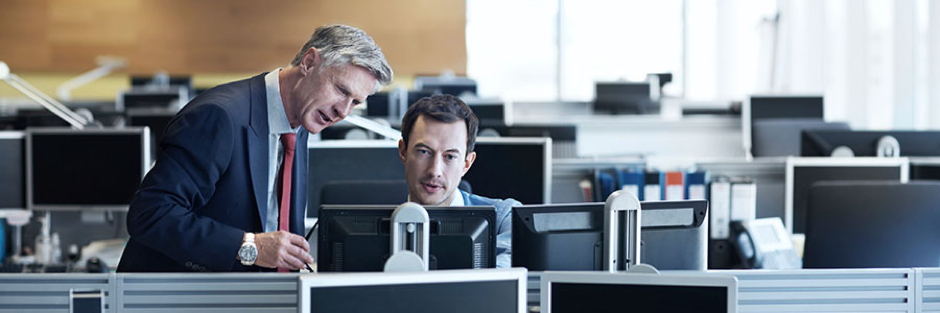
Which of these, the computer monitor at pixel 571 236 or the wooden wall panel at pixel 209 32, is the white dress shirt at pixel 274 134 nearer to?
the computer monitor at pixel 571 236

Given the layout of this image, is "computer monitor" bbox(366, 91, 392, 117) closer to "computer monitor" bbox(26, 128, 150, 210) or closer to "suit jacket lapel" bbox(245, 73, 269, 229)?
"computer monitor" bbox(26, 128, 150, 210)

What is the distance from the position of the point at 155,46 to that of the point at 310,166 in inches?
266

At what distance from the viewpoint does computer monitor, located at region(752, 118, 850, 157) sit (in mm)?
4520

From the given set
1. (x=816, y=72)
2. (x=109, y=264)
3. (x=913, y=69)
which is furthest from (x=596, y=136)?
(x=109, y=264)

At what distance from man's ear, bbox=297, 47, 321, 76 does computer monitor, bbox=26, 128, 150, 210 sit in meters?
1.39

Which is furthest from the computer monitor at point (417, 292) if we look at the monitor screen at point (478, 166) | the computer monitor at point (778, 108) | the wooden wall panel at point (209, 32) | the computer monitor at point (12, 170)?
the wooden wall panel at point (209, 32)

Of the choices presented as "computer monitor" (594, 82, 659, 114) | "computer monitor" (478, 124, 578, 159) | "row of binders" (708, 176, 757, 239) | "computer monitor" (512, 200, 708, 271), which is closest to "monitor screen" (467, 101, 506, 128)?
"computer monitor" (478, 124, 578, 159)

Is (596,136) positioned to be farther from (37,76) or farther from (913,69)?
(37,76)

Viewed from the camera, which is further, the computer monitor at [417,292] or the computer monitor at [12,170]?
the computer monitor at [12,170]

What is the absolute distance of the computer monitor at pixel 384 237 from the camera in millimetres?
1511

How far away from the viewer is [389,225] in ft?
4.98

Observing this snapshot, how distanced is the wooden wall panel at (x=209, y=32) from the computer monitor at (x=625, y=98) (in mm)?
2694

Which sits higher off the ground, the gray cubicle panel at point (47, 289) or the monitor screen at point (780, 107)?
the monitor screen at point (780, 107)

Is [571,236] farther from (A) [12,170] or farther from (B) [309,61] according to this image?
(A) [12,170]
